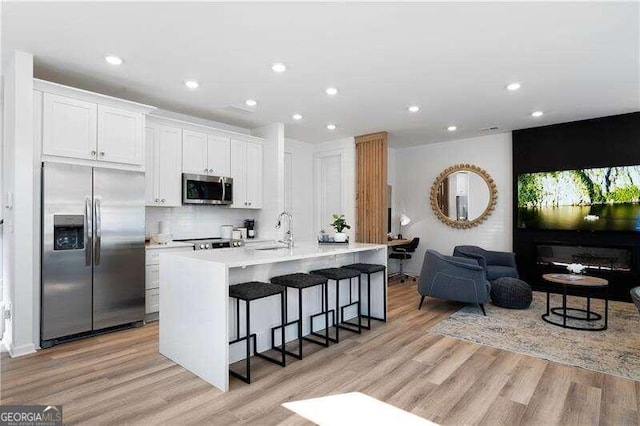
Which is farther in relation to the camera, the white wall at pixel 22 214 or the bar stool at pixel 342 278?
the bar stool at pixel 342 278

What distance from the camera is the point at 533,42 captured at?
287cm

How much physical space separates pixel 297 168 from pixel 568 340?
4904 millimetres

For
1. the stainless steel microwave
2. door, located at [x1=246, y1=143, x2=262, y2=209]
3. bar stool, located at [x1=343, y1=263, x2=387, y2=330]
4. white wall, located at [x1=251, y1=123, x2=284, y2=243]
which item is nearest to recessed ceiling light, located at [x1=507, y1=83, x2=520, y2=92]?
bar stool, located at [x1=343, y1=263, x2=387, y2=330]

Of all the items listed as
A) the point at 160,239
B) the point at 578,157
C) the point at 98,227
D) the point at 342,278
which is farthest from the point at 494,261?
the point at 98,227

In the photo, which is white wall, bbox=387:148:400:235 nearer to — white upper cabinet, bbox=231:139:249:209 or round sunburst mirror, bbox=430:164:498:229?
round sunburst mirror, bbox=430:164:498:229

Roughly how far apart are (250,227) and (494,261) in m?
4.03

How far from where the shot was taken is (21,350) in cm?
304

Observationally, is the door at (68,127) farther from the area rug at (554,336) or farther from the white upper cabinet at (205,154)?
the area rug at (554,336)

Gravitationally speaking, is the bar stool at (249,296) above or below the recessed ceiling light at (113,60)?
below

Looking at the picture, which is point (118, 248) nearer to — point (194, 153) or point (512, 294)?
point (194, 153)

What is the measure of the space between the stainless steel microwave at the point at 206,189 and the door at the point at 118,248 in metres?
0.83

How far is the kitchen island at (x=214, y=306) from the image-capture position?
2.48 meters

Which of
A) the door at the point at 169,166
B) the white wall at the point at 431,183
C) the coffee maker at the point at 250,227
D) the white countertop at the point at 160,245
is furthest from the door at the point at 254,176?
the white wall at the point at 431,183

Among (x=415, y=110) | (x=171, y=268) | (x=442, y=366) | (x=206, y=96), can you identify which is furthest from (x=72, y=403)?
(x=415, y=110)
